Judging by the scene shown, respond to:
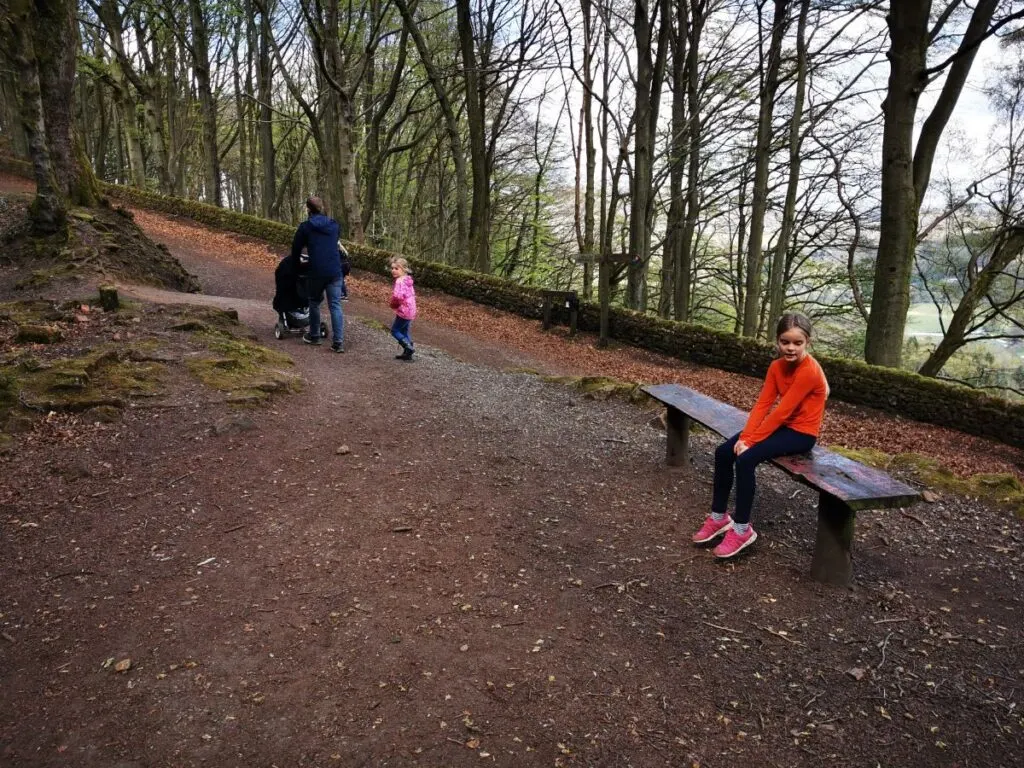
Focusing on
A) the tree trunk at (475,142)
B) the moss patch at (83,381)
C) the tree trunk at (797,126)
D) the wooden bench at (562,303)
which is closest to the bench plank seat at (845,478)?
the moss patch at (83,381)

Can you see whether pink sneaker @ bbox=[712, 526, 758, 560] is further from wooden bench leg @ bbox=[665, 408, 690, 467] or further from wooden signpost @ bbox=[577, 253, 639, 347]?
wooden signpost @ bbox=[577, 253, 639, 347]

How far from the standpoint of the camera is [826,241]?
17953 millimetres

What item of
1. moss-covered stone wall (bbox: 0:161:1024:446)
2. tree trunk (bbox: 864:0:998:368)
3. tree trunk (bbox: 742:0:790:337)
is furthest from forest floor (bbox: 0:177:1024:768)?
→ tree trunk (bbox: 742:0:790:337)

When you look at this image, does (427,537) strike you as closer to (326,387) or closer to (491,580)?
(491,580)

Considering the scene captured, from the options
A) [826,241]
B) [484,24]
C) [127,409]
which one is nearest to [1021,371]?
[826,241]

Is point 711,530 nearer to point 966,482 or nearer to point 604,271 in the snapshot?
point 966,482

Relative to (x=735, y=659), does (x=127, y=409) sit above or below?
above

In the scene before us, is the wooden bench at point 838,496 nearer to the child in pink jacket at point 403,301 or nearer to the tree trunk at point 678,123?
the child in pink jacket at point 403,301

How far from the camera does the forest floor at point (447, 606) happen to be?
7.41ft

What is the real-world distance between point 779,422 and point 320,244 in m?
5.48

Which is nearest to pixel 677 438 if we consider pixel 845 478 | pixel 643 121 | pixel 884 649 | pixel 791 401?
pixel 791 401

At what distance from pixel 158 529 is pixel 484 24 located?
19.2 meters

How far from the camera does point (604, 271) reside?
37.4 feet

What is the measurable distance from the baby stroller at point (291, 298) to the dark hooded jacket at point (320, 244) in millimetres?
256
